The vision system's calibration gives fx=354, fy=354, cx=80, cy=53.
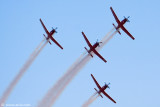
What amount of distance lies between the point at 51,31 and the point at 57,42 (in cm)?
387

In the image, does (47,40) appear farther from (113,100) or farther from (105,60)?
(113,100)

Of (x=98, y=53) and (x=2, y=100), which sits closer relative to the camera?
(x=2, y=100)

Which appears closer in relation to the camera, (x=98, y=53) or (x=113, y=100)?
(x=98, y=53)

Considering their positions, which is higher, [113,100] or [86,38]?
[86,38]

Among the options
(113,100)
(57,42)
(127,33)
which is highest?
(57,42)

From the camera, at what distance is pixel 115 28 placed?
95500 mm

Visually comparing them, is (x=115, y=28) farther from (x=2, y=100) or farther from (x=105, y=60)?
(x=2, y=100)

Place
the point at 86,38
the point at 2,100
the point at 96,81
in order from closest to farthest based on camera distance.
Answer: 1. the point at 2,100
2. the point at 86,38
3. the point at 96,81

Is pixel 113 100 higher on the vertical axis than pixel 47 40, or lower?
lower

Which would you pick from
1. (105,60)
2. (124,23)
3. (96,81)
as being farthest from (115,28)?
(96,81)

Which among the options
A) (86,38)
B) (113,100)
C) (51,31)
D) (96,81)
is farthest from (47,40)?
(113,100)

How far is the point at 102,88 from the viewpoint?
330 feet

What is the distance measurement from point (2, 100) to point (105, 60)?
94.5 ft

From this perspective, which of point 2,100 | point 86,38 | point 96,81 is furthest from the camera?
point 96,81
